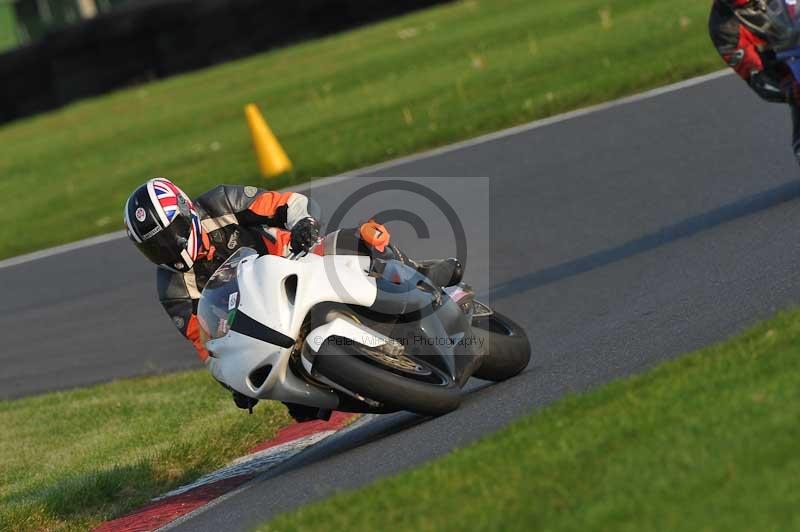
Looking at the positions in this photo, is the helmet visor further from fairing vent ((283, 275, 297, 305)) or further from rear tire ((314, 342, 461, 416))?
rear tire ((314, 342, 461, 416))

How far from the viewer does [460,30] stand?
22047 mm

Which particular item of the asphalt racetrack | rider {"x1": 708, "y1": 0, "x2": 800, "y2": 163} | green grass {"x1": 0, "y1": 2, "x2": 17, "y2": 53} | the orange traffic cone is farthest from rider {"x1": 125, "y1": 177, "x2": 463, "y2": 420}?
green grass {"x1": 0, "y1": 2, "x2": 17, "y2": 53}

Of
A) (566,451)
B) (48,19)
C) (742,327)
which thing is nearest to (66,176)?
(742,327)

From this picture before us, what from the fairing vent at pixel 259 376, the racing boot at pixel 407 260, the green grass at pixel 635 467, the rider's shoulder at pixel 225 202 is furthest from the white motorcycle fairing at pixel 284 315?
the green grass at pixel 635 467

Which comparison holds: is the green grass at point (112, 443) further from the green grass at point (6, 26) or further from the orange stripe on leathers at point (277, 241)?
the green grass at point (6, 26)

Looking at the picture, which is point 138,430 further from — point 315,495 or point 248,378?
point 315,495

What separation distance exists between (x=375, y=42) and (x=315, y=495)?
18.0 m

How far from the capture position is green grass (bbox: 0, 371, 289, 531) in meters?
7.22

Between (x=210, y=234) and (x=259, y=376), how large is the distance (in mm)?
1248

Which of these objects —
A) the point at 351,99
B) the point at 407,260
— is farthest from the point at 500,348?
the point at 351,99

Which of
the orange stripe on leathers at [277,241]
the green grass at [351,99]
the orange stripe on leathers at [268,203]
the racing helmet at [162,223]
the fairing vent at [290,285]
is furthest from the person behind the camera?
the green grass at [351,99]

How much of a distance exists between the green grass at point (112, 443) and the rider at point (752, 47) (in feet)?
11.5

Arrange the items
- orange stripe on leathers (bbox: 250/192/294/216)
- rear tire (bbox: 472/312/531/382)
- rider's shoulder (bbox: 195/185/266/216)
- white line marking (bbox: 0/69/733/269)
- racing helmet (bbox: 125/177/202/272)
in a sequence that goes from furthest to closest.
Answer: white line marking (bbox: 0/69/733/269) < rider's shoulder (bbox: 195/185/266/216) < orange stripe on leathers (bbox: 250/192/294/216) < rear tire (bbox: 472/312/531/382) < racing helmet (bbox: 125/177/202/272)

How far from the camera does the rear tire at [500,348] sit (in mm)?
6902
